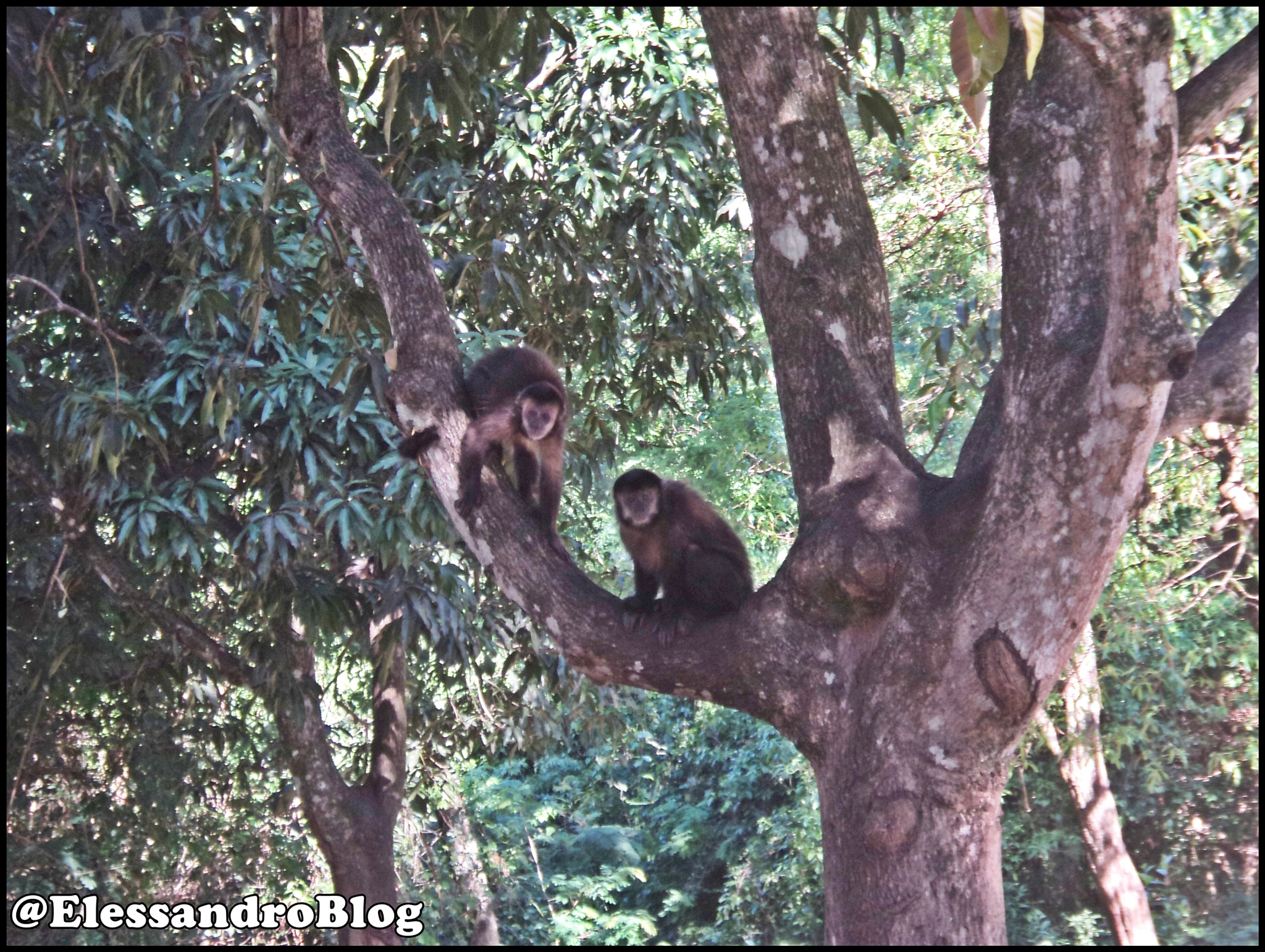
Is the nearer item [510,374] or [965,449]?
[965,449]

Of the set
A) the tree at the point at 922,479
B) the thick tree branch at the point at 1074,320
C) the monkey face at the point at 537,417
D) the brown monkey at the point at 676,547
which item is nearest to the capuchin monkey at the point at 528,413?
the monkey face at the point at 537,417

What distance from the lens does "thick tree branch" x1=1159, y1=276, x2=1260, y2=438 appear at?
107 inches

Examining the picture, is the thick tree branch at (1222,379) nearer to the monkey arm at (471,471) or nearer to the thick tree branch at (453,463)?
the thick tree branch at (453,463)

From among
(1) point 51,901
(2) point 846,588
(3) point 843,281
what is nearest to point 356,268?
(3) point 843,281

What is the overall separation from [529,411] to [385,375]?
2.95ft

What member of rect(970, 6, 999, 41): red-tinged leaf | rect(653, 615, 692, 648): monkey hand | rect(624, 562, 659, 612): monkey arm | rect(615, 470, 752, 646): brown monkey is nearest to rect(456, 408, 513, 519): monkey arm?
rect(653, 615, 692, 648): monkey hand

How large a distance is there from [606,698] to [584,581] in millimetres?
4469

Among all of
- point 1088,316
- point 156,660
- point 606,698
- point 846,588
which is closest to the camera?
point 1088,316

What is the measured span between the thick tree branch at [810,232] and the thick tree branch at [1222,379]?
68 cm

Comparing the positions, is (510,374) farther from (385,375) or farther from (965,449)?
(965,449)

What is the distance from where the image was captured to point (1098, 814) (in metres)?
8.12

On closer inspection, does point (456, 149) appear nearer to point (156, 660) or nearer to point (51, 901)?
point (156, 660)

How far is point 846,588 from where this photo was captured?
2.83m

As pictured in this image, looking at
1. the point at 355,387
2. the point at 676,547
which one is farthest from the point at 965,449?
the point at 355,387
